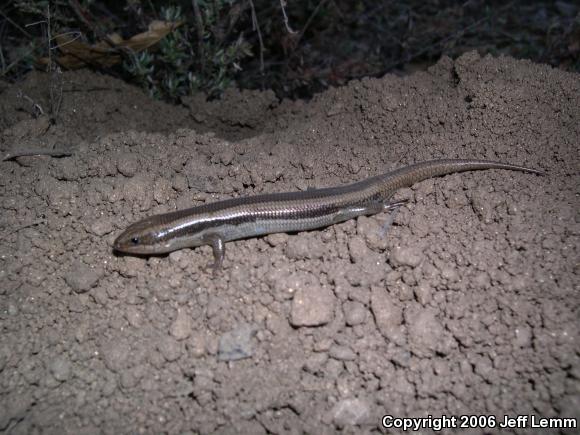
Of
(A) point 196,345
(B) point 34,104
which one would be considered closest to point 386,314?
(A) point 196,345

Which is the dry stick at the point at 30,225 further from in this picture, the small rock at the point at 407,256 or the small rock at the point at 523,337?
the small rock at the point at 523,337

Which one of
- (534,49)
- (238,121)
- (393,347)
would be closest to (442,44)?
(534,49)

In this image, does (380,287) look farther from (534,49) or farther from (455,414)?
(534,49)

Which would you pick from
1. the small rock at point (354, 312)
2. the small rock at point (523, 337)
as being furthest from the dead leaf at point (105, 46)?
the small rock at point (523, 337)

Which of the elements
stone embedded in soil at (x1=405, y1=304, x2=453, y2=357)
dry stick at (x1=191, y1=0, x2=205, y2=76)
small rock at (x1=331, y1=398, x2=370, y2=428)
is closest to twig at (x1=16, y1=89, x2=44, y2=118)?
dry stick at (x1=191, y1=0, x2=205, y2=76)

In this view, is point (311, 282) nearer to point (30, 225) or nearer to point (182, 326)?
point (182, 326)

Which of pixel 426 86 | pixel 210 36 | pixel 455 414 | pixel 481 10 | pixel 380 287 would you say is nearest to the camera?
pixel 455 414

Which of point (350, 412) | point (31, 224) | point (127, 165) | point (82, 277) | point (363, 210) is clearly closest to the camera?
point (350, 412)
